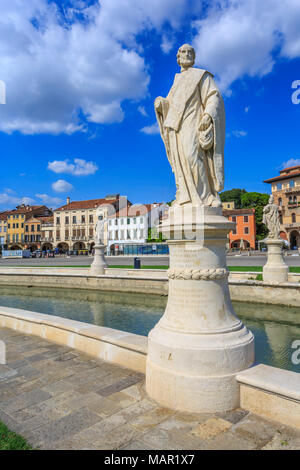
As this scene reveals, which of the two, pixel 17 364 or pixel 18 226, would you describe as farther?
pixel 18 226

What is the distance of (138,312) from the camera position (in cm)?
1185

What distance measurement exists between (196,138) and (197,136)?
0.03 metres

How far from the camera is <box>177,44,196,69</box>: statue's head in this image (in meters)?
3.62

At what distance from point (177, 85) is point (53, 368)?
3799mm

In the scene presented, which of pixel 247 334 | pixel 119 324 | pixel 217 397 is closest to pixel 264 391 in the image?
pixel 217 397

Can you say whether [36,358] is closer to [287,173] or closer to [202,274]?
[202,274]

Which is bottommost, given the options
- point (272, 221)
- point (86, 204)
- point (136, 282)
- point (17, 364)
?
point (136, 282)

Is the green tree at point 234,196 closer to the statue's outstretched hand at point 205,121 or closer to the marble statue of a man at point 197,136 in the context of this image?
the marble statue of a man at point 197,136

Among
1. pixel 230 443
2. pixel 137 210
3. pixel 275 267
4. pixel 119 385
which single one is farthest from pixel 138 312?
pixel 137 210

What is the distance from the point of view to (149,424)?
268 centimetres

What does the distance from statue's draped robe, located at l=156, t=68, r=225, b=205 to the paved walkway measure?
2132 millimetres

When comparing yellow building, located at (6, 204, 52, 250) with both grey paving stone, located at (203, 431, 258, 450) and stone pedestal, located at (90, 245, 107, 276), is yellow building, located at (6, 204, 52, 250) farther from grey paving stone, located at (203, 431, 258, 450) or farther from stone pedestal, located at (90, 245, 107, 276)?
grey paving stone, located at (203, 431, 258, 450)

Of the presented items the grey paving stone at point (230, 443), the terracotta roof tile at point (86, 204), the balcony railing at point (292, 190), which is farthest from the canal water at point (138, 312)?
the terracotta roof tile at point (86, 204)
